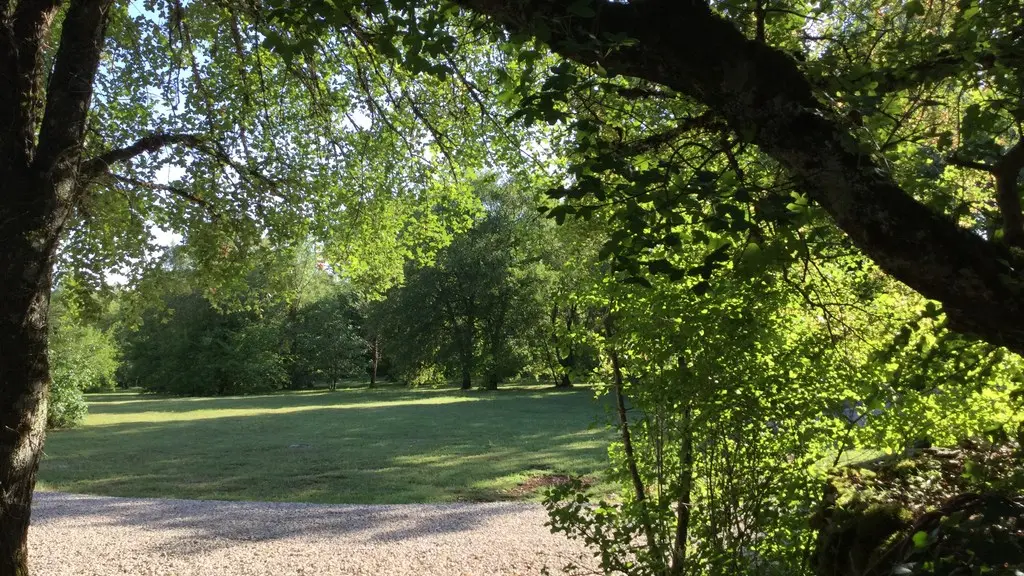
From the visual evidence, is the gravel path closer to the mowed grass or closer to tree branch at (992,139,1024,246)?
the mowed grass

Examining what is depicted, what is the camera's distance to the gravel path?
6871mm

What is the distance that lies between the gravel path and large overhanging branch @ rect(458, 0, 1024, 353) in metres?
5.33

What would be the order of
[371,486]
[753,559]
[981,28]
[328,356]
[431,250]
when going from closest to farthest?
[981,28]
[753,559]
[431,250]
[371,486]
[328,356]

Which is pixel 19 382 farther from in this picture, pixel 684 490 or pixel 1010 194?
pixel 1010 194

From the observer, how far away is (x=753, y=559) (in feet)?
12.5

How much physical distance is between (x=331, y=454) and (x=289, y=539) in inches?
303

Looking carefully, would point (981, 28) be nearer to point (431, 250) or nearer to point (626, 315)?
point (626, 315)

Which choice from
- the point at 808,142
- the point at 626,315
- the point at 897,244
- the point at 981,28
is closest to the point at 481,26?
the point at 808,142

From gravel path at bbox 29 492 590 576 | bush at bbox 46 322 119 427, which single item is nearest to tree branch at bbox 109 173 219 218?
gravel path at bbox 29 492 590 576

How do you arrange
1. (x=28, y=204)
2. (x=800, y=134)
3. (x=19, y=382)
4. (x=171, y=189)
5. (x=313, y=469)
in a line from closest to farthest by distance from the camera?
1. (x=800, y=134)
2. (x=19, y=382)
3. (x=28, y=204)
4. (x=171, y=189)
5. (x=313, y=469)

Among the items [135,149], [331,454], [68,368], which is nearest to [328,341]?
[68,368]

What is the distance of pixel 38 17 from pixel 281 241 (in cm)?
451

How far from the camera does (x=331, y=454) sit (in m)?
15.4

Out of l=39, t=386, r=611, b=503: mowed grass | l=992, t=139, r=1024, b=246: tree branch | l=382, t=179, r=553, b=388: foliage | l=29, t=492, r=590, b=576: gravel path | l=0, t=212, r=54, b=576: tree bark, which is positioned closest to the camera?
l=992, t=139, r=1024, b=246: tree branch
